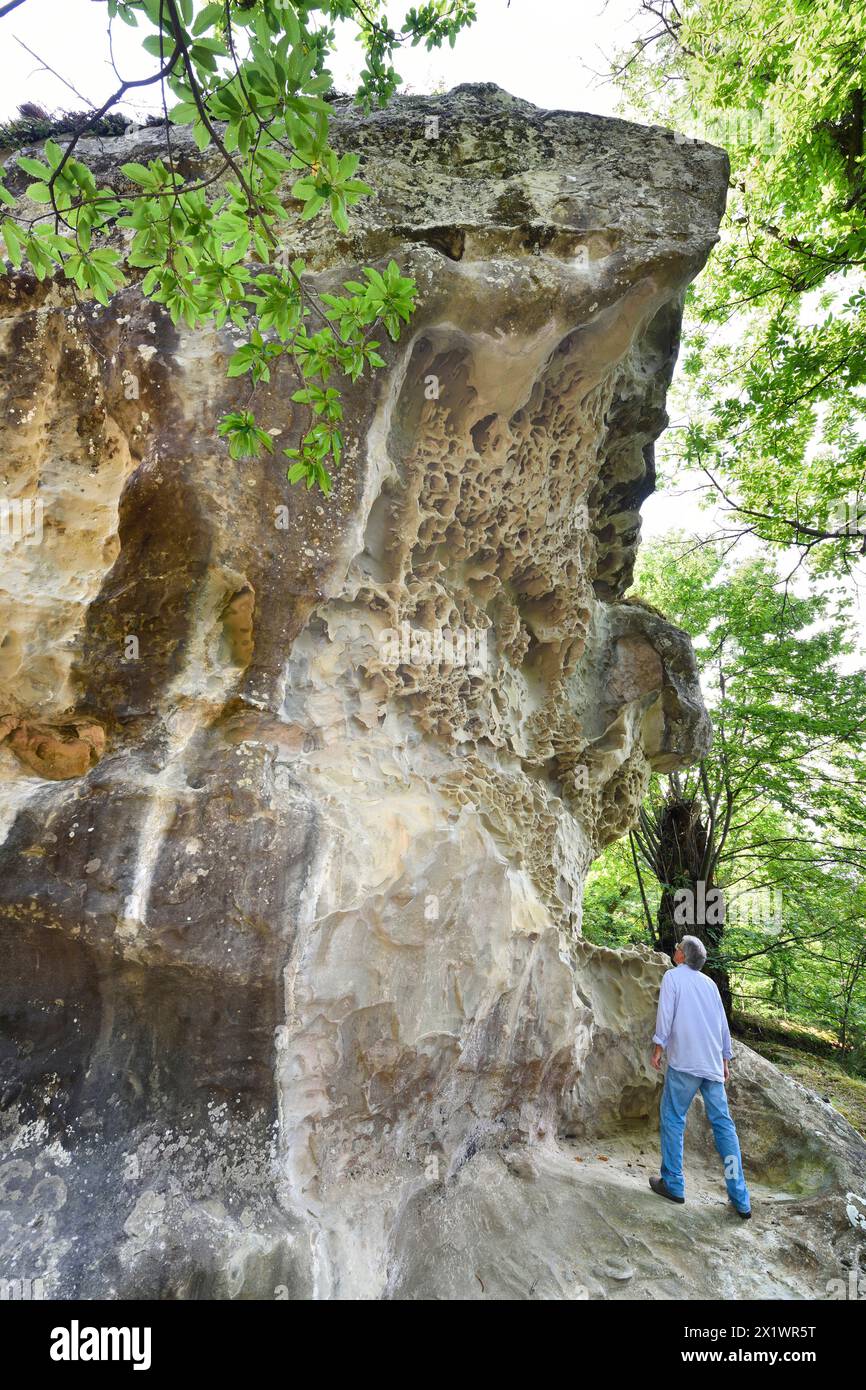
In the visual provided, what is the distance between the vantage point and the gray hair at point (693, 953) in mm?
4703

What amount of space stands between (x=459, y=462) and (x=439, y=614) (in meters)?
0.94

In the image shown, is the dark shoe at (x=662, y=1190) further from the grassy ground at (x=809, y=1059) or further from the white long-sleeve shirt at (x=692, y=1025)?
the grassy ground at (x=809, y=1059)

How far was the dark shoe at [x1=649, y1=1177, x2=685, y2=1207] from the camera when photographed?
4270mm

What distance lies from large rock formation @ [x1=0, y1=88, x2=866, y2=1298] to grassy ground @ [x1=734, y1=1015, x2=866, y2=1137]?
4003 mm

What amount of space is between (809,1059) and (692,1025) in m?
7.05

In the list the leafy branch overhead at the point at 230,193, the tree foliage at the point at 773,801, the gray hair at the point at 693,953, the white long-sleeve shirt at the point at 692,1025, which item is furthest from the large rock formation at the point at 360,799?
the tree foliage at the point at 773,801

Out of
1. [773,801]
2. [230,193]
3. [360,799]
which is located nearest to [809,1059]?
[773,801]

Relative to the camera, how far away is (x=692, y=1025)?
14.6 ft

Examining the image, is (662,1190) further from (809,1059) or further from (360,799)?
(809,1059)

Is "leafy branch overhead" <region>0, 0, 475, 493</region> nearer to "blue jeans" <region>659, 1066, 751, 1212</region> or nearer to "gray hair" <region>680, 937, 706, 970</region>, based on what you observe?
"gray hair" <region>680, 937, 706, 970</region>

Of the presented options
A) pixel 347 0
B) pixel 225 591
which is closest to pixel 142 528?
pixel 225 591

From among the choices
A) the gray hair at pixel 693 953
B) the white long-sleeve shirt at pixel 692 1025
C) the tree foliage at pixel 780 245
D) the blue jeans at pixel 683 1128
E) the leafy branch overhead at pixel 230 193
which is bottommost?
the blue jeans at pixel 683 1128

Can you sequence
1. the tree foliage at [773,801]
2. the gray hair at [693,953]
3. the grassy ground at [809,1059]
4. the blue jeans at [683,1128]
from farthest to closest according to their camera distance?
the tree foliage at [773,801], the grassy ground at [809,1059], the gray hair at [693,953], the blue jeans at [683,1128]
